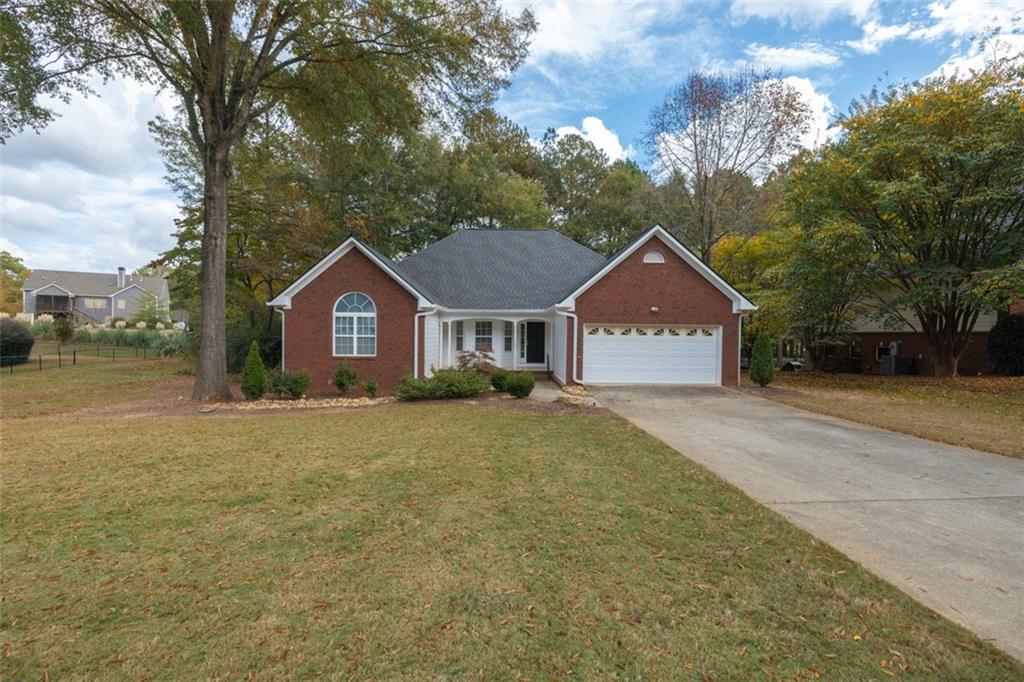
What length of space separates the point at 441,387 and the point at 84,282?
69820 millimetres

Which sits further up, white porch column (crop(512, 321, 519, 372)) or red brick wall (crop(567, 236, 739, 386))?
red brick wall (crop(567, 236, 739, 386))

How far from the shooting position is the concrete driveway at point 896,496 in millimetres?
3596

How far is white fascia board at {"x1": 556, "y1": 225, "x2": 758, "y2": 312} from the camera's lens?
16.1 meters

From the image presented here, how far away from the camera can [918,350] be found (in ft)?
75.5

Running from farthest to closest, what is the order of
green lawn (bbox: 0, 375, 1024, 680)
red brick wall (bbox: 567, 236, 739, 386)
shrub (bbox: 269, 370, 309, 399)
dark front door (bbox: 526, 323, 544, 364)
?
dark front door (bbox: 526, 323, 544, 364) < red brick wall (bbox: 567, 236, 739, 386) < shrub (bbox: 269, 370, 309, 399) < green lawn (bbox: 0, 375, 1024, 680)

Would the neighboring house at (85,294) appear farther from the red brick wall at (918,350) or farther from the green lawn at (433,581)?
the red brick wall at (918,350)

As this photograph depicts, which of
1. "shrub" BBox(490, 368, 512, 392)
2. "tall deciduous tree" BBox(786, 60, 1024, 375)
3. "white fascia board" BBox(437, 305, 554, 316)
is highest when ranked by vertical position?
"tall deciduous tree" BBox(786, 60, 1024, 375)

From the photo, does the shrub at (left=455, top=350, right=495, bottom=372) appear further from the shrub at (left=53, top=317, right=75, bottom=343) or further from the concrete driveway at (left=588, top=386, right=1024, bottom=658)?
the shrub at (left=53, top=317, right=75, bottom=343)

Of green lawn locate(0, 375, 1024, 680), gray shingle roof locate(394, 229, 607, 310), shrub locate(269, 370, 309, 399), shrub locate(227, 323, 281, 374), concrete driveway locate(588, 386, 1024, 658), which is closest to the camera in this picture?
green lawn locate(0, 375, 1024, 680)

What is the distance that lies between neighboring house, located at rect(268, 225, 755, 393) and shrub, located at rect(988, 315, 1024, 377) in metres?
13.1

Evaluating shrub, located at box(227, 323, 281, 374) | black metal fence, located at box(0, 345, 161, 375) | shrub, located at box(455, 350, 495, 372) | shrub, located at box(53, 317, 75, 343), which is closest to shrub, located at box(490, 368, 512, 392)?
shrub, located at box(455, 350, 495, 372)

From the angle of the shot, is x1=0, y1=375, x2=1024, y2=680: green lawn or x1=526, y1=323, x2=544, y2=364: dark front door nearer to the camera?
x1=0, y1=375, x2=1024, y2=680: green lawn

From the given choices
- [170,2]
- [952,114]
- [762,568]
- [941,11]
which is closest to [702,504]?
[762,568]

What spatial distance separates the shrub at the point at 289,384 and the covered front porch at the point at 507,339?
543cm
